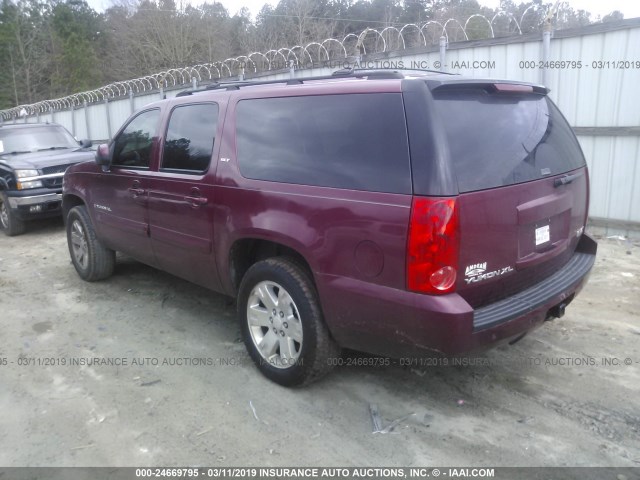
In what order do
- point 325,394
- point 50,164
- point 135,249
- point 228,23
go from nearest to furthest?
point 325,394 → point 135,249 → point 50,164 → point 228,23

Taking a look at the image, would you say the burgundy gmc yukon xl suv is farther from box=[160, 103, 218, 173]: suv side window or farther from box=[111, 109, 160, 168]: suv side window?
box=[111, 109, 160, 168]: suv side window

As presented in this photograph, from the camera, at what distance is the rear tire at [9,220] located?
8.38m

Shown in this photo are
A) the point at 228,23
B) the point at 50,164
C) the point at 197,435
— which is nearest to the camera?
the point at 197,435

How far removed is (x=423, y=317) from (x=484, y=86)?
1.34m

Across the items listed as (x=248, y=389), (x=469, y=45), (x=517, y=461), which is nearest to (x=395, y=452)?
(x=517, y=461)

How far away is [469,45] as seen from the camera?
745cm

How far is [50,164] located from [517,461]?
8.08 m

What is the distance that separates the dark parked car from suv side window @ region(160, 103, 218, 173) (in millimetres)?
4907

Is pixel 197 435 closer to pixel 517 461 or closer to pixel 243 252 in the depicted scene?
pixel 243 252

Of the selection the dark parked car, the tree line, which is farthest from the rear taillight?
the tree line

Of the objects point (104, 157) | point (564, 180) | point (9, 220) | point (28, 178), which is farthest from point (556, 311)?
point (9, 220)

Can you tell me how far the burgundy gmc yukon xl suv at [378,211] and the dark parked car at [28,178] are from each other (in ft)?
16.6

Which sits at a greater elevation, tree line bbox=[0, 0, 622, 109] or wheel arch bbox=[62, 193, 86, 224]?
tree line bbox=[0, 0, 622, 109]

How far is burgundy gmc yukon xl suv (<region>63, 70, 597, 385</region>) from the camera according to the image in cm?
264
